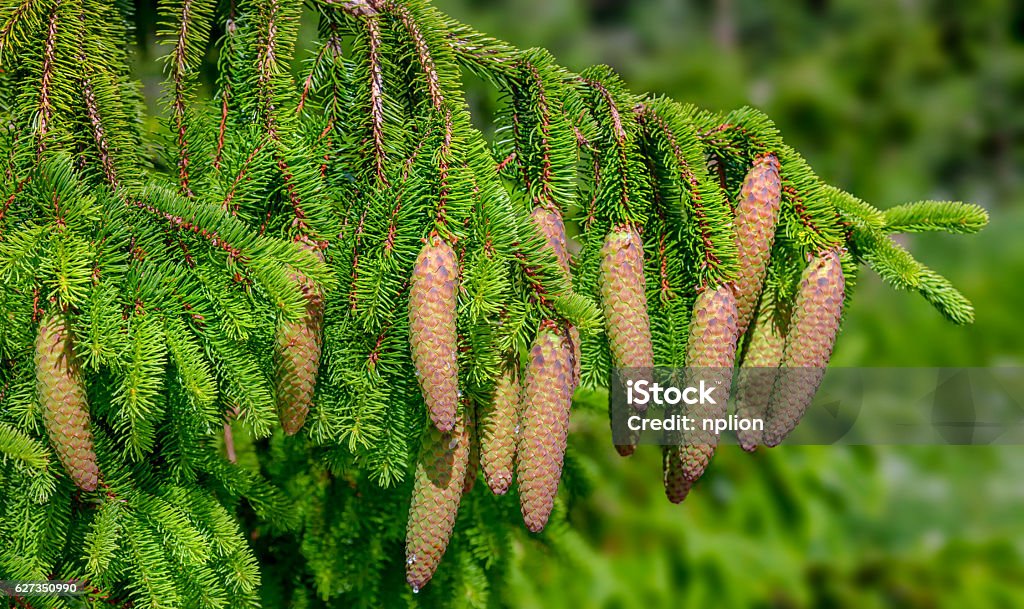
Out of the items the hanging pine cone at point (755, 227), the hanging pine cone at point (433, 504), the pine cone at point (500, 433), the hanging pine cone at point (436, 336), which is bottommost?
the hanging pine cone at point (433, 504)

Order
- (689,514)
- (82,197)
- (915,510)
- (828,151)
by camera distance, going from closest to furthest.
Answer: (82,197), (689,514), (915,510), (828,151)

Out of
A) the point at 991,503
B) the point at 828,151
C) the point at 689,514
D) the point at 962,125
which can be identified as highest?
the point at 962,125

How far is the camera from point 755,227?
79cm

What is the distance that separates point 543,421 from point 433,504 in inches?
4.5

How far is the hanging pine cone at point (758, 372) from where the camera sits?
0.80 meters

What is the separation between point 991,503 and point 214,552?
251 centimetres

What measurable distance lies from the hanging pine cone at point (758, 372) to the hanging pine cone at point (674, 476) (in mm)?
56

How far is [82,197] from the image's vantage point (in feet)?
2.24

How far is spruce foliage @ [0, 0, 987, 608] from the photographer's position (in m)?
0.71

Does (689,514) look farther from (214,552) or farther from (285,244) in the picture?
(285,244)

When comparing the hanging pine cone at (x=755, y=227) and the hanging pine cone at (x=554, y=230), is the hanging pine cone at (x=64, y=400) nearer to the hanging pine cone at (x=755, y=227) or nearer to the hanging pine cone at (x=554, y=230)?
the hanging pine cone at (x=554, y=230)

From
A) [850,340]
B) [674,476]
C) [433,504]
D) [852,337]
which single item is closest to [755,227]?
[674,476]

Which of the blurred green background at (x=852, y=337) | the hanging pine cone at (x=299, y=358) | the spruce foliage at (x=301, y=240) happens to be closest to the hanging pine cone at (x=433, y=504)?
the spruce foliage at (x=301, y=240)

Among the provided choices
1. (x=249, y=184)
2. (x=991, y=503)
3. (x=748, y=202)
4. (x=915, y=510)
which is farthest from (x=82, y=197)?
(x=991, y=503)
